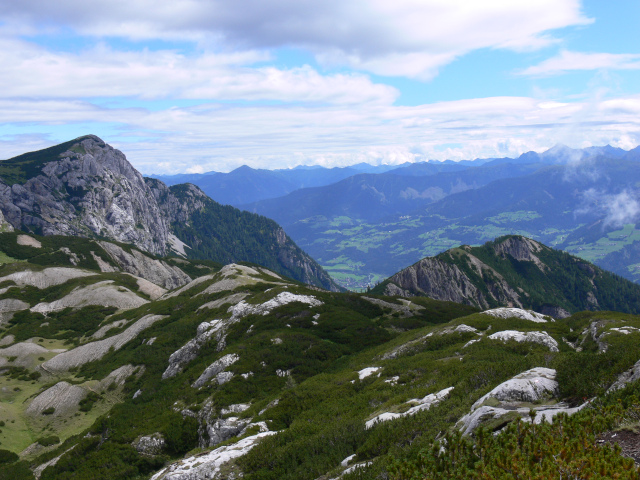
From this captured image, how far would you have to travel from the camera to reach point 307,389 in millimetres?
41531

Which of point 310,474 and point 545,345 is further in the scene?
point 545,345

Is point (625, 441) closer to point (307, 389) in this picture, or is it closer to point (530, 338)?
point (530, 338)

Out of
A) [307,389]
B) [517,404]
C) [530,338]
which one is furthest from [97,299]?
[517,404]

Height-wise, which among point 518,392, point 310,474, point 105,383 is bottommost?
point 105,383

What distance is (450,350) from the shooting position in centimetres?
4331

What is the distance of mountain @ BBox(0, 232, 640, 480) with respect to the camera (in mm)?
14289

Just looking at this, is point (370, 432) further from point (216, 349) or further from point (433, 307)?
point (433, 307)

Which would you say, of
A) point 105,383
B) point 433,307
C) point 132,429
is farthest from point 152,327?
point 433,307

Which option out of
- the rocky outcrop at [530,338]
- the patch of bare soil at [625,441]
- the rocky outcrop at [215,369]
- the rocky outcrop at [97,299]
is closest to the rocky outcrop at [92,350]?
the rocky outcrop at [97,299]

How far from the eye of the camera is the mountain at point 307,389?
14.3m

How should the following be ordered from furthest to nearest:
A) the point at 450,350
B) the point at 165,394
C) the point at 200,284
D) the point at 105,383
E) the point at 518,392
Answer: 1. the point at 200,284
2. the point at 105,383
3. the point at 165,394
4. the point at 450,350
5. the point at 518,392

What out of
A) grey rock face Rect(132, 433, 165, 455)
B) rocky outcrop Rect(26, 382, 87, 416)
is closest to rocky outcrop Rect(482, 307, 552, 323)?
grey rock face Rect(132, 433, 165, 455)

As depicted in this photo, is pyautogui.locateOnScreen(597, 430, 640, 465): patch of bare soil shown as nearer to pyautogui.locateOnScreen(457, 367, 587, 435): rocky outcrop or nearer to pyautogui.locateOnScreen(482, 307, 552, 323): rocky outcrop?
pyautogui.locateOnScreen(457, 367, 587, 435): rocky outcrop

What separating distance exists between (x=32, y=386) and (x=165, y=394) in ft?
131
